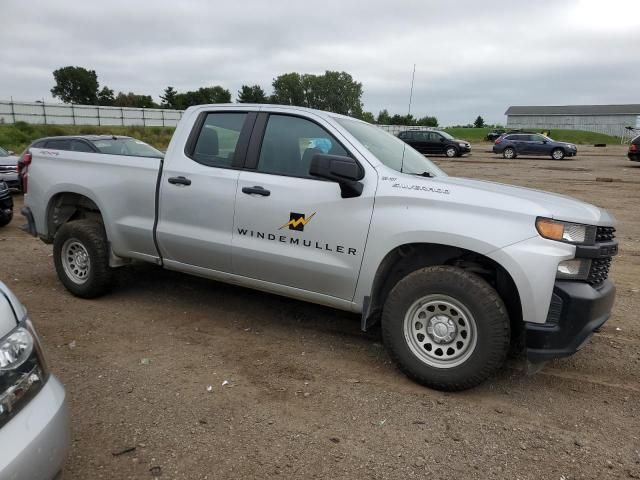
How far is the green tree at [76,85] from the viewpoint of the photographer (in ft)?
326

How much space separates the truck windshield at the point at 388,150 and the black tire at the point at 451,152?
27.4 meters

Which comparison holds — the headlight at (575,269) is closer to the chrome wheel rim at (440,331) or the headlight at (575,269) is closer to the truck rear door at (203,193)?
the chrome wheel rim at (440,331)

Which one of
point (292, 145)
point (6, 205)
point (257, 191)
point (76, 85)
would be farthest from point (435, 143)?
point (76, 85)

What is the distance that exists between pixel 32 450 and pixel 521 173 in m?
21.0

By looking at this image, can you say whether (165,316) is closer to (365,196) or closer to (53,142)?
(365,196)

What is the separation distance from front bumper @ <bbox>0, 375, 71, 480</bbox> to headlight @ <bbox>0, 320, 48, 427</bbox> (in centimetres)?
3

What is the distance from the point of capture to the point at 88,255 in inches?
197

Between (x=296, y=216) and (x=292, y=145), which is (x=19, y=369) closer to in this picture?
(x=296, y=216)

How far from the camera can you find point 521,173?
20.4m

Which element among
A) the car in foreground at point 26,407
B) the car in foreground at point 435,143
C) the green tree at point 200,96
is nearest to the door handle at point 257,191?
the car in foreground at point 26,407

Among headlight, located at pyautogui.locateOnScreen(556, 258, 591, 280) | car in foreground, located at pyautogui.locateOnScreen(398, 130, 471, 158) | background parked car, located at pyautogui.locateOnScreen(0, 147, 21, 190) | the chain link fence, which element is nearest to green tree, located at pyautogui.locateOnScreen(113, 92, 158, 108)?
the chain link fence

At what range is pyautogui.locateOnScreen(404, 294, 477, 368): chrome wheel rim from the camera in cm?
336

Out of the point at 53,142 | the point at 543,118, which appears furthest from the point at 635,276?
the point at 543,118

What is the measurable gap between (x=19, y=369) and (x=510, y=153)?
105 feet
